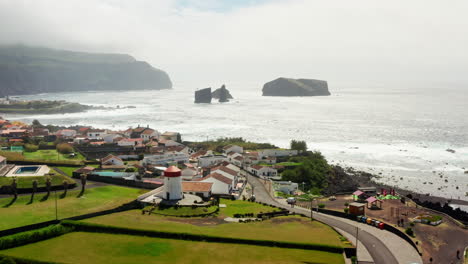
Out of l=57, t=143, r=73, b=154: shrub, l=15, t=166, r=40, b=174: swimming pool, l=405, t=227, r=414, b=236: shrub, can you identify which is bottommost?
l=405, t=227, r=414, b=236: shrub

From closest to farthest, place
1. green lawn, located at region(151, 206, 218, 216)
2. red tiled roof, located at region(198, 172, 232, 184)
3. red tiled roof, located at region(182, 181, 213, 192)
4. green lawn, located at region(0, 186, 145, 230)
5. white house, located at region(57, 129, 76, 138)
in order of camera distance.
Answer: green lawn, located at region(0, 186, 145, 230), green lawn, located at region(151, 206, 218, 216), red tiled roof, located at region(182, 181, 213, 192), red tiled roof, located at region(198, 172, 232, 184), white house, located at region(57, 129, 76, 138)

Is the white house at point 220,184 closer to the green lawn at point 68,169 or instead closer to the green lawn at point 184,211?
the green lawn at point 184,211

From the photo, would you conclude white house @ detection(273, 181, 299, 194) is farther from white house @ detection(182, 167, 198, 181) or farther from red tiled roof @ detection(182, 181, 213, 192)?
white house @ detection(182, 167, 198, 181)

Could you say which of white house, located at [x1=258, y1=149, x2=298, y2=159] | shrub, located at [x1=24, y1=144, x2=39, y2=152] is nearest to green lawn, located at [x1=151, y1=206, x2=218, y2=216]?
white house, located at [x1=258, y1=149, x2=298, y2=159]

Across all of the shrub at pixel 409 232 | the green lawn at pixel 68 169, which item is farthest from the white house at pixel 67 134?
the shrub at pixel 409 232

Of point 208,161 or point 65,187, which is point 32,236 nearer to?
point 65,187

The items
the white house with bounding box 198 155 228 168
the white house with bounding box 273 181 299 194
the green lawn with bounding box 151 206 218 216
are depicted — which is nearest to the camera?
the green lawn with bounding box 151 206 218 216

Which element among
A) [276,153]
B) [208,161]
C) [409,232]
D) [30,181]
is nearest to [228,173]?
[208,161]

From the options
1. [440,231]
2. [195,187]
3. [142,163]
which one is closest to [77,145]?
[142,163]
